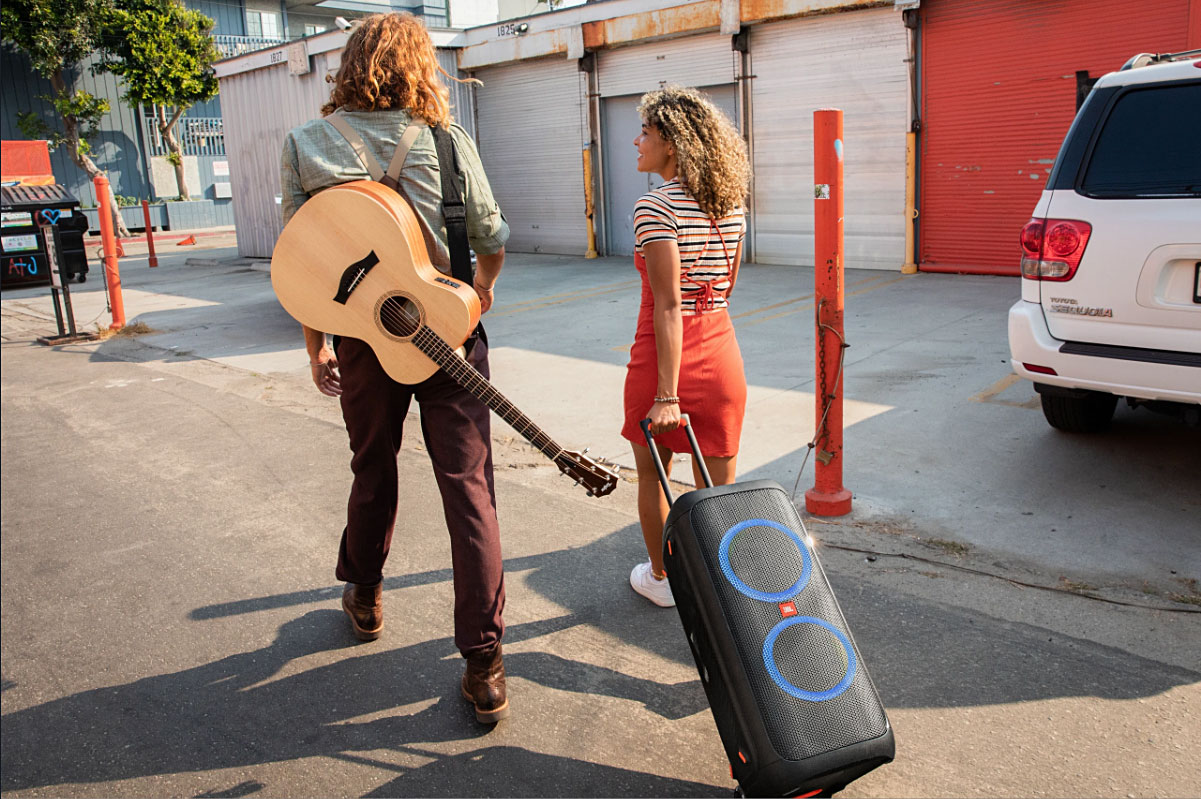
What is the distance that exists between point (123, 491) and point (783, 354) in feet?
16.7

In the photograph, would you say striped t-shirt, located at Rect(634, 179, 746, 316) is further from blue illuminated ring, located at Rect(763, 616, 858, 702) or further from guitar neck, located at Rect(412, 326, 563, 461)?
blue illuminated ring, located at Rect(763, 616, 858, 702)

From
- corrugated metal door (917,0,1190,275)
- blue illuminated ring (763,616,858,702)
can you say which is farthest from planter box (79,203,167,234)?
blue illuminated ring (763,616,858,702)

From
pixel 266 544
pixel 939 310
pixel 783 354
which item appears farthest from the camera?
pixel 939 310

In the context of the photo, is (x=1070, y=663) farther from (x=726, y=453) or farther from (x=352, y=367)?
(x=352, y=367)

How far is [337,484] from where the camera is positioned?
5.56 metres

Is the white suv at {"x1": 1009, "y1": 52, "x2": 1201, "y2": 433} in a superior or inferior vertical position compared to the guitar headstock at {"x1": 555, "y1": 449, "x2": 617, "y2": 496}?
superior

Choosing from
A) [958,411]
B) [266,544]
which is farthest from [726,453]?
[958,411]

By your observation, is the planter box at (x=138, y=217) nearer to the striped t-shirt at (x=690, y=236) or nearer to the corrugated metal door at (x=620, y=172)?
the corrugated metal door at (x=620, y=172)

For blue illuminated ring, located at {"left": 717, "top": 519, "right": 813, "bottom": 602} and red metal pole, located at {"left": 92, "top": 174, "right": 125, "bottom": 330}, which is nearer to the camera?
blue illuminated ring, located at {"left": 717, "top": 519, "right": 813, "bottom": 602}

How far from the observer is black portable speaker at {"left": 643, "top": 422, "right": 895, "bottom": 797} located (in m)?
2.31

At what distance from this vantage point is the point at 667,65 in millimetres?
15242

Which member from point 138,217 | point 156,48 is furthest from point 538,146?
point 138,217

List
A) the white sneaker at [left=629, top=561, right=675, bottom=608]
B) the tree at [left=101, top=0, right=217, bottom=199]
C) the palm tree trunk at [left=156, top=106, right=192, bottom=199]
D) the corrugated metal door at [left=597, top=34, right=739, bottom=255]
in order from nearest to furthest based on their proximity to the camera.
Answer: the white sneaker at [left=629, top=561, right=675, bottom=608] < the corrugated metal door at [left=597, top=34, right=739, bottom=255] < the tree at [left=101, top=0, right=217, bottom=199] < the palm tree trunk at [left=156, top=106, right=192, bottom=199]

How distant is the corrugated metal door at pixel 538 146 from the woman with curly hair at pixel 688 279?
13928 millimetres
